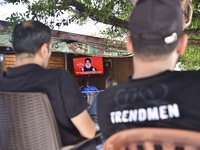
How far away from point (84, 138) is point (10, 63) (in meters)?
7.41

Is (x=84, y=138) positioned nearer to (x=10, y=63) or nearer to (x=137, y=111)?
(x=137, y=111)

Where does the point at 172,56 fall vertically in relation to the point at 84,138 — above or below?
above

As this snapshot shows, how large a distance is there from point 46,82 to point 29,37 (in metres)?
0.34

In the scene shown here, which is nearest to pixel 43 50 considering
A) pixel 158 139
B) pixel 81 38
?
pixel 158 139

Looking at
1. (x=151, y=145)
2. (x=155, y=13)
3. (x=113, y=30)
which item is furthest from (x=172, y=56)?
(x=113, y=30)

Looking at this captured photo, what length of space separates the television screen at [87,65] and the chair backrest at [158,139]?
33.1 ft

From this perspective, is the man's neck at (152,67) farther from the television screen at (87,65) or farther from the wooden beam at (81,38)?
the television screen at (87,65)

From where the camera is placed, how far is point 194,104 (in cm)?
78

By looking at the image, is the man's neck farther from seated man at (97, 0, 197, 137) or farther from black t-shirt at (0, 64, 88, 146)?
black t-shirt at (0, 64, 88, 146)

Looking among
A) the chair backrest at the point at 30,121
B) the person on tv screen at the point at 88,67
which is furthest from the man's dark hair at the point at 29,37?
the person on tv screen at the point at 88,67

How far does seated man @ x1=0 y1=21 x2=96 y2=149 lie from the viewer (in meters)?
1.40

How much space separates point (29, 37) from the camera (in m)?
1.53

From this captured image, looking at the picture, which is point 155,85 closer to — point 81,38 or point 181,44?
point 181,44

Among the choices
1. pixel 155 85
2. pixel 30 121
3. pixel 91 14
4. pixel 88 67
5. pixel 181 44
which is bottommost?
pixel 88 67
